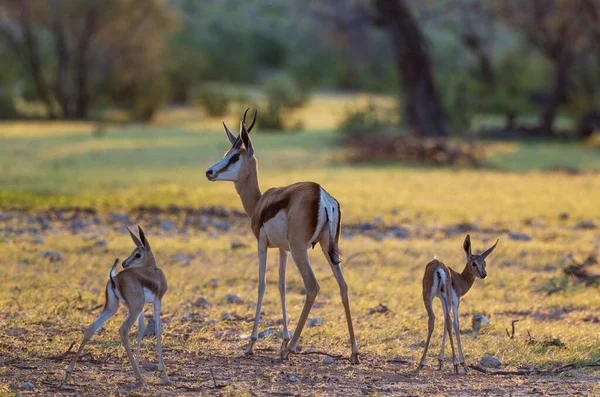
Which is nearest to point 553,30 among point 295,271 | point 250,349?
point 295,271

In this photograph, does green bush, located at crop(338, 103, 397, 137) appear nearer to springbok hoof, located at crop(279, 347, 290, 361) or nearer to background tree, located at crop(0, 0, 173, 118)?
background tree, located at crop(0, 0, 173, 118)

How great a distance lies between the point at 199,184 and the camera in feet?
49.5

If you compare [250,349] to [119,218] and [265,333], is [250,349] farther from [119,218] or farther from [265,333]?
[119,218]

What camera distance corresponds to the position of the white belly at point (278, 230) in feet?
20.4

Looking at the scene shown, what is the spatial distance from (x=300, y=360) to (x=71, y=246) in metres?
4.48

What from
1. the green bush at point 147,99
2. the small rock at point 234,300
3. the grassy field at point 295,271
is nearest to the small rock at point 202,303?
the grassy field at point 295,271

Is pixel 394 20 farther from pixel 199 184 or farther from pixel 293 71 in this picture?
pixel 293 71

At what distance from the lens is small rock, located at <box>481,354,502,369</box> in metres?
6.10

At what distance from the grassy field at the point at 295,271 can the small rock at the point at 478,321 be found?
0.06 metres

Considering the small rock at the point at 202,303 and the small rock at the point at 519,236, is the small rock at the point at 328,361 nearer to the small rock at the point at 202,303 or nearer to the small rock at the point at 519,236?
the small rock at the point at 202,303

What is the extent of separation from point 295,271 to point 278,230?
10.4 feet

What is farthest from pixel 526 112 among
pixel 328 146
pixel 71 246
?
pixel 71 246

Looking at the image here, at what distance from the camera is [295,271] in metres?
9.41

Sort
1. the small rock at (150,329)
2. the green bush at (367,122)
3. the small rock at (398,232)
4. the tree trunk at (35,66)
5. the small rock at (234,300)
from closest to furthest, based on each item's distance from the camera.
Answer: the small rock at (150,329)
the small rock at (234,300)
the small rock at (398,232)
the green bush at (367,122)
the tree trunk at (35,66)
